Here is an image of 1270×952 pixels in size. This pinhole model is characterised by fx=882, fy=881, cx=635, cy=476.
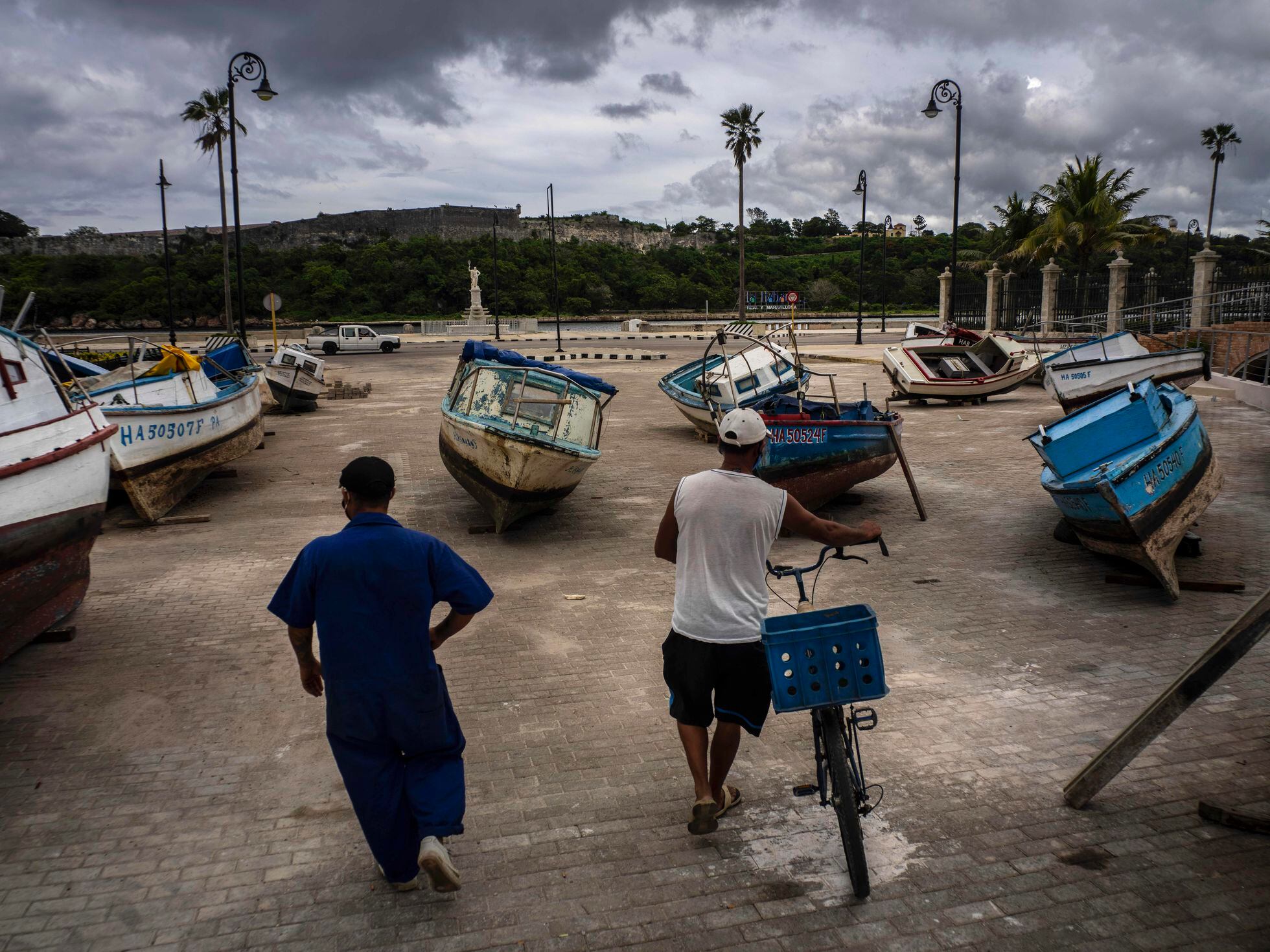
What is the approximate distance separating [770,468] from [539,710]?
5108mm

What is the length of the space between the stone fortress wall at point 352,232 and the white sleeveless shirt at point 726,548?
294 ft

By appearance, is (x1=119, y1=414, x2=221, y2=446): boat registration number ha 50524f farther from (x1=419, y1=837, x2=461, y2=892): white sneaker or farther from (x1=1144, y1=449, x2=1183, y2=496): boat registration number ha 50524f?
(x1=1144, y1=449, x2=1183, y2=496): boat registration number ha 50524f

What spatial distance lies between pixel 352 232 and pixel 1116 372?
8619cm

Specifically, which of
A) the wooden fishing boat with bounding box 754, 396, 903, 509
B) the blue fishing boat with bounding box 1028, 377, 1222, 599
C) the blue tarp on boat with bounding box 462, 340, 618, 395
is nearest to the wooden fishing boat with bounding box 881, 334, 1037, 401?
the wooden fishing boat with bounding box 754, 396, 903, 509

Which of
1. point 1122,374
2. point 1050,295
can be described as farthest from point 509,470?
point 1050,295

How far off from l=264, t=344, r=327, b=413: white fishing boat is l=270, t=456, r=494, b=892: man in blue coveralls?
17.8m

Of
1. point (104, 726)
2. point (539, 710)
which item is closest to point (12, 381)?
point (104, 726)

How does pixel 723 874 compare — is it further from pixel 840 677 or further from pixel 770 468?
pixel 770 468

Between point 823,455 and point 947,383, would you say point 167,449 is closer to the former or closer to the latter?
point 823,455

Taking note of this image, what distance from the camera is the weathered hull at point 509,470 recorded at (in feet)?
29.8

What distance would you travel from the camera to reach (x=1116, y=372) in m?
15.4

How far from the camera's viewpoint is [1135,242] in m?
32.5

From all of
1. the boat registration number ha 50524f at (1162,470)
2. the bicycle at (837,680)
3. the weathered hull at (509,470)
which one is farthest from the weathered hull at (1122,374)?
the bicycle at (837,680)

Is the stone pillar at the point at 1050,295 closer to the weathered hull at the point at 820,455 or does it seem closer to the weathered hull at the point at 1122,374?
the weathered hull at the point at 1122,374
